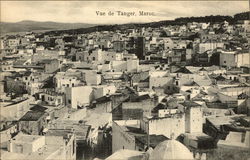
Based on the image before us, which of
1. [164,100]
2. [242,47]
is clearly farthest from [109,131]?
[242,47]

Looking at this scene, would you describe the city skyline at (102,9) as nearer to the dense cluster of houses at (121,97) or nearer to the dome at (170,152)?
the dense cluster of houses at (121,97)

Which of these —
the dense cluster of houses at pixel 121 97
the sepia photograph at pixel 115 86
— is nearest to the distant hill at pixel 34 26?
the sepia photograph at pixel 115 86

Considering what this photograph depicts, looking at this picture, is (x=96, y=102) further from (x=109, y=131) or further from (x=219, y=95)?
(x=219, y=95)

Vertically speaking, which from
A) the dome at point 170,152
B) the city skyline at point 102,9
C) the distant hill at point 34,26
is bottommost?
the dome at point 170,152

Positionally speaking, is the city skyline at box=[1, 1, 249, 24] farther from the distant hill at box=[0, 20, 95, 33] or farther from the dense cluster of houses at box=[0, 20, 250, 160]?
the dense cluster of houses at box=[0, 20, 250, 160]

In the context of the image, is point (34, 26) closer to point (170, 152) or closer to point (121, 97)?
point (170, 152)

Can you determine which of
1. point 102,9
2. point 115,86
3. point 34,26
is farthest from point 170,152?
point 115,86
